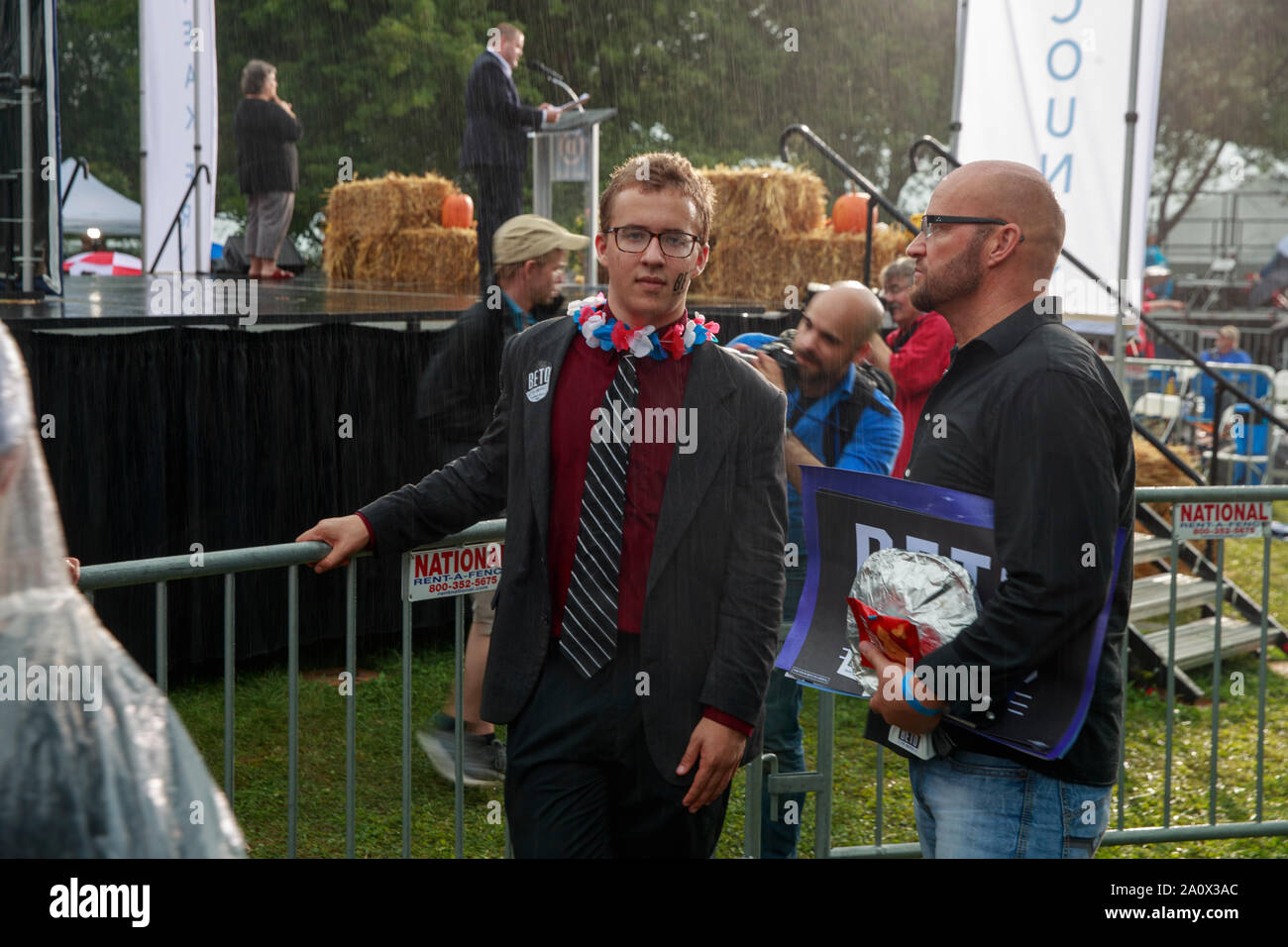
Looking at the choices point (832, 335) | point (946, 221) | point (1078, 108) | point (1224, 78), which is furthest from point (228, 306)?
point (1224, 78)

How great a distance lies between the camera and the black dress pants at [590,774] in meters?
2.71

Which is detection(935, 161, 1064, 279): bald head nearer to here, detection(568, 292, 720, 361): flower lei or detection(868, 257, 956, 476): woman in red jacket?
detection(568, 292, 720, 361): flower lei

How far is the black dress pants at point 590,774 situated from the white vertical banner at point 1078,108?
579 cm

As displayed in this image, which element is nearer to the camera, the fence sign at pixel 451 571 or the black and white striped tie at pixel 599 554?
the black and white striped tie at pixel 599 554

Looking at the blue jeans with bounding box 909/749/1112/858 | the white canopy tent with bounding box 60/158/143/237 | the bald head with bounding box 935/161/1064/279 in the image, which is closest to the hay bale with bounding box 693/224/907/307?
the bald head with bounding box 935/161/1064/279

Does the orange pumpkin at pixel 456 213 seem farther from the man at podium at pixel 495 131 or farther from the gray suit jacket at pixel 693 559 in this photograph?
the gray suit jacket at pixel 693 559

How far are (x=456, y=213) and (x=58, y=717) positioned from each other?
1488cm

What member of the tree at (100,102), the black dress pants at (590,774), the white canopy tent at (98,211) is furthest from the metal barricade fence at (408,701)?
the tree at (100,102)

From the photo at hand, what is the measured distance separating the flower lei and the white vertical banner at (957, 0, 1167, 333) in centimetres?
537

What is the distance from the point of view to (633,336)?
2.79 m

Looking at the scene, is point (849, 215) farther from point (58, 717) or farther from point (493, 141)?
point (58, 717)

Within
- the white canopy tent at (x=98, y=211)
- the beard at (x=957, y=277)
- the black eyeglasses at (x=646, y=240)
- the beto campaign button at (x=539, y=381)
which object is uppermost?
the white canopy tent at (x=98, y=211)

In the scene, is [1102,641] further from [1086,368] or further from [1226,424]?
[1226,424]

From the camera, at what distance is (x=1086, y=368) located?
2.48 metres
